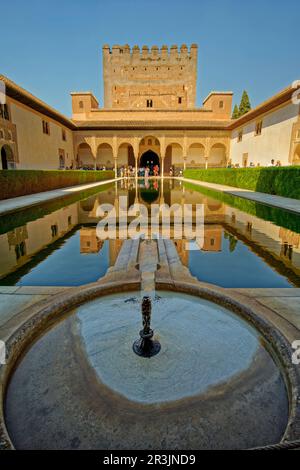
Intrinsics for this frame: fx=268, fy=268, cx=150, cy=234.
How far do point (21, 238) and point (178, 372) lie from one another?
4528 mm

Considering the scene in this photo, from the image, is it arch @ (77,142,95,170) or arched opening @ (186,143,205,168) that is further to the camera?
A: arched opening @ (186,143,205,168)

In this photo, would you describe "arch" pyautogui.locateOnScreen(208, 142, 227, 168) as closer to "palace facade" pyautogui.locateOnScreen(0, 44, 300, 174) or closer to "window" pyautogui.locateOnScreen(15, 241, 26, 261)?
"palace facade" pyautogui.locateOnScreen(0, 44, 300, 174)

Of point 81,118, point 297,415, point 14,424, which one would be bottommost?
point 14,424

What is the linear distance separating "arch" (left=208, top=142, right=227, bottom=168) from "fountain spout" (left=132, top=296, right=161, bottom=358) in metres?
32.7

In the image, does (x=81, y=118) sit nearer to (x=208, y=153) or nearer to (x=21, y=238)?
(x=208, y=153)

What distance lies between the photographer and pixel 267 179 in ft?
39.6

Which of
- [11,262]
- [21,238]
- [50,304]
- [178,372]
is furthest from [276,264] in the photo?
[21,238]

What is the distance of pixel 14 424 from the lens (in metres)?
1.48

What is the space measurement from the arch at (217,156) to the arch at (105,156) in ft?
40.7

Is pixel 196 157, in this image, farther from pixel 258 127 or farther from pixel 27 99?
pixel 27 99

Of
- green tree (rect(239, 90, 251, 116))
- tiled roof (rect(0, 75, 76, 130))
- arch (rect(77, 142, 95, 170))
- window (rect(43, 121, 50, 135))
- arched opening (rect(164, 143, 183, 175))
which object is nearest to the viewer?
tiled roof (rect(0, 75, 76, 130))

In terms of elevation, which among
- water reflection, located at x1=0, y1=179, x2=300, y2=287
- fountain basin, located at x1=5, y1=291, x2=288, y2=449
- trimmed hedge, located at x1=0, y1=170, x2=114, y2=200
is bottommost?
fountain basin, located at x1=5, y1=291, x2=288, y2=449

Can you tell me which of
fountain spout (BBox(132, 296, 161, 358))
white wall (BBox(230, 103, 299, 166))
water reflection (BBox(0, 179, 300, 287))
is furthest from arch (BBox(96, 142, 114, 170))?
fountain spout (BBox(132, 296, 161, 358))

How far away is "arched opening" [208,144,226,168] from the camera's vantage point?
106ft
